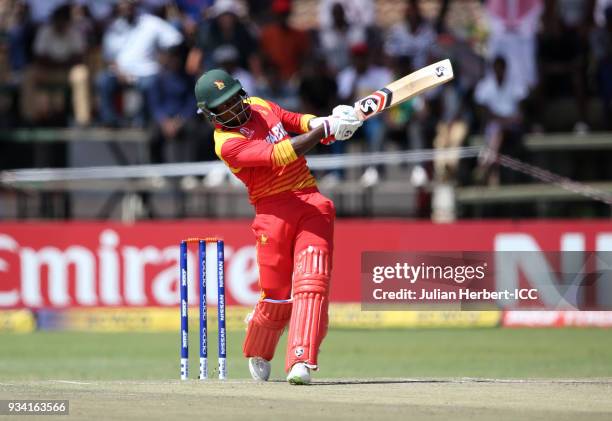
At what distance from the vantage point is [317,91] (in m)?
19.0

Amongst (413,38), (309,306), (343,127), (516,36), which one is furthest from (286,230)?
(516,36)

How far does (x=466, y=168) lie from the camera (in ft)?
62.7

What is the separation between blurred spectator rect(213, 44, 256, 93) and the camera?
19078 mm

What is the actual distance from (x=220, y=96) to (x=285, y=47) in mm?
10569

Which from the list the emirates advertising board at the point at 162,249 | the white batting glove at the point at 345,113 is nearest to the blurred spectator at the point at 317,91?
the emirates advertising board at the point at 162,249

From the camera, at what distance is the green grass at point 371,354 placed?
13.0 m

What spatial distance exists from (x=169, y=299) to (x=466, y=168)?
4504 millimetres

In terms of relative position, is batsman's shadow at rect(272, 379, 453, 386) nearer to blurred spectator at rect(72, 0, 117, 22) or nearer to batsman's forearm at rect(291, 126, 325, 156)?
batsman's forearm at rect(291, 126, 325, 156)

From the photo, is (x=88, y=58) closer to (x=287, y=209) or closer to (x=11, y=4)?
(x=11, y=4)

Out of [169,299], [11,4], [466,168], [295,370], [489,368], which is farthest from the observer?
[11,4]

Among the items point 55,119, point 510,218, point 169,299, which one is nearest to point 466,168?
point 510,218

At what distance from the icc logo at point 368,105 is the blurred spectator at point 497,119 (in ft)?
30.8

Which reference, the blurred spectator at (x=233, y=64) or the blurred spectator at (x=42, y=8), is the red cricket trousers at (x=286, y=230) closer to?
the blurred spectator at (x=233, y=64)

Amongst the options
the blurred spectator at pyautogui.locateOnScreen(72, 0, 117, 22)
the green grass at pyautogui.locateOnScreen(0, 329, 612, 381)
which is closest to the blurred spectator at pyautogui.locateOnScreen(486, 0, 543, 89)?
the green grass at pyautogui.locateOnScreen(0, 329, 612, 381)
